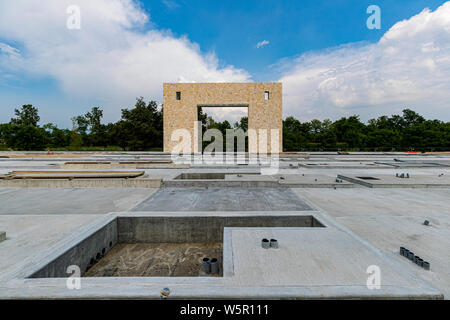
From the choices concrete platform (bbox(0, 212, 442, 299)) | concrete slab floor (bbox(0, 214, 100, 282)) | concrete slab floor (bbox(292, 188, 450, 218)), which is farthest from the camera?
concrete slab floor (bbox(292, 188, 450, 218))

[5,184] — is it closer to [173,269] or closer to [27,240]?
[27,240]

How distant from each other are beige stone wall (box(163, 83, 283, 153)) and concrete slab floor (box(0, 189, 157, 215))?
21583mm

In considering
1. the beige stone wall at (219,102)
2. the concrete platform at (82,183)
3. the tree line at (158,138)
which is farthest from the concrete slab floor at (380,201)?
the tree line at (158,138)

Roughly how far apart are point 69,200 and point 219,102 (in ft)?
82.0

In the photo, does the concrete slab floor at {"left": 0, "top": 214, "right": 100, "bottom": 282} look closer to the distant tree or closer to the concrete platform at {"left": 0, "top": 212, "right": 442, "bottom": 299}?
the concrete platform at {"left": 0, "top": 212, "right": 442, "bottom": 299}

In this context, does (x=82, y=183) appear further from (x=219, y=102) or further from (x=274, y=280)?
(x=219, y=102)

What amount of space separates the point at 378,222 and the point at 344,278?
2968 mm

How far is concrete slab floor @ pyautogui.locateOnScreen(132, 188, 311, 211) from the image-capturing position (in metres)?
6.17

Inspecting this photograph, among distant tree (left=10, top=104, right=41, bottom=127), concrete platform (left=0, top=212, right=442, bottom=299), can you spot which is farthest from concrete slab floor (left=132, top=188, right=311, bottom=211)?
distant tree (left=10, top=104, right=41, bottom=127)

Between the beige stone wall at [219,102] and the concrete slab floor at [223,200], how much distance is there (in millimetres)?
21621

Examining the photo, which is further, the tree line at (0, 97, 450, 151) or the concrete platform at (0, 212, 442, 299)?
the tree line at (0, 97, 450, 151)

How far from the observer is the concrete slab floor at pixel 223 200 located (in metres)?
6.17

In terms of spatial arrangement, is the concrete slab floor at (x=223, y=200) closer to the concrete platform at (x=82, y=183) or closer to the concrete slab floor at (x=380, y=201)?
the concrete slab floor at (x=380, y=201)

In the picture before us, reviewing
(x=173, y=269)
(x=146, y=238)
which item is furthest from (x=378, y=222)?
(x=146, y=238)
